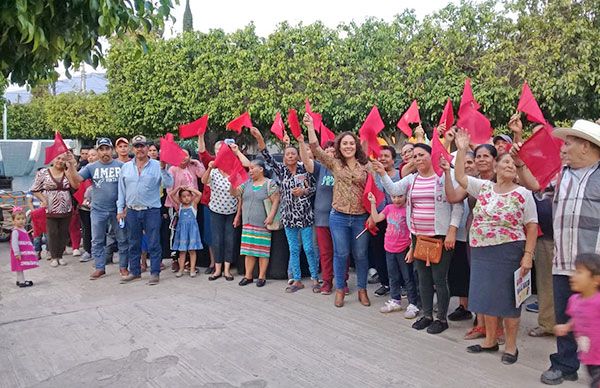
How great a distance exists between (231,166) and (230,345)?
279 centimetres

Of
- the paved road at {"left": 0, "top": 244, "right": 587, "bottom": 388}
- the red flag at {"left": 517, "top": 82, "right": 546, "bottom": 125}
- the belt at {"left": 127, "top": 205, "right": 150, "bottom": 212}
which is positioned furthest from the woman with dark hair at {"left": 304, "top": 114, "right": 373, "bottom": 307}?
the belt at {"left": 127, "top": 205, "right": 150, "bottom": 212}

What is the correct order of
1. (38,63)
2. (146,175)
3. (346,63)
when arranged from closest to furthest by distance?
(38,63), (146,175), (346,63)

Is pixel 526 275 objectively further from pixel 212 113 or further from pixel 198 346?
pixel 212 113

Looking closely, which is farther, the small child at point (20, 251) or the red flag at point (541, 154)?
the small child at point (20, 251)

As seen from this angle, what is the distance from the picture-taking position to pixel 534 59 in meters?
13.1

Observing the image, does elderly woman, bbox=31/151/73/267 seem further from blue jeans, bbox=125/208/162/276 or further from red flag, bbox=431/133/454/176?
red flag, bbox=431/133/454/176

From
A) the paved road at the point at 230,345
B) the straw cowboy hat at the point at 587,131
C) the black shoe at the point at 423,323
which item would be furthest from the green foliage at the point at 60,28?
the black shoe at the point at 423,323

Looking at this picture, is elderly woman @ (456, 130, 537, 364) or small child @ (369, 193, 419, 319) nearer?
elderly woman @ (456, 130, 537, 364)

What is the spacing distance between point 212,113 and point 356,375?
15.1 meters

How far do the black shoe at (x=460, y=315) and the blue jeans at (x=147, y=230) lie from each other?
12.9ft

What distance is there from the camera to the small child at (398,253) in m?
5.70

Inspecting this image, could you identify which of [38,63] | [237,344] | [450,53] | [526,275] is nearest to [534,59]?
[450,53]

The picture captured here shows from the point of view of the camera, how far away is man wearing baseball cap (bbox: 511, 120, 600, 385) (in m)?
3.75

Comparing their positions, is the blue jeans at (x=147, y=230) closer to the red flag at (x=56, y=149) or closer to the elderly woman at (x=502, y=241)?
the red flag at (x=56, y=149)
